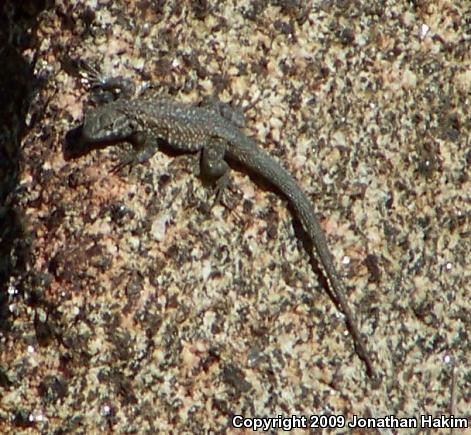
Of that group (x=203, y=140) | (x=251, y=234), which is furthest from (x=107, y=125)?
(x=251, y=234)

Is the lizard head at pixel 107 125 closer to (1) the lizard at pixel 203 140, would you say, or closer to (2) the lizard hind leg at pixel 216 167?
(1) the lizard at pixel 203 140

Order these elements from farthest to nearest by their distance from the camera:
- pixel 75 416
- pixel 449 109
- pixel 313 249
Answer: pixel 449 109, pixel 313 249, pixel 75 416

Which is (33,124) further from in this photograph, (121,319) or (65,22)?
(121,319)

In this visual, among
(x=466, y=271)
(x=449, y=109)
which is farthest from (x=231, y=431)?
(x=449, y=109)

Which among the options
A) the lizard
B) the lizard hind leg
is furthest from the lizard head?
the lizard hind leg

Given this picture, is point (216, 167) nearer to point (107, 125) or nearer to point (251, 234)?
point (251, 234)

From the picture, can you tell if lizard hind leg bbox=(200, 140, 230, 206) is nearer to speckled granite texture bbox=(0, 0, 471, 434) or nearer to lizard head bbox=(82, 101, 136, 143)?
speckled granite texture bbox=(0, 0, 471, 434)
